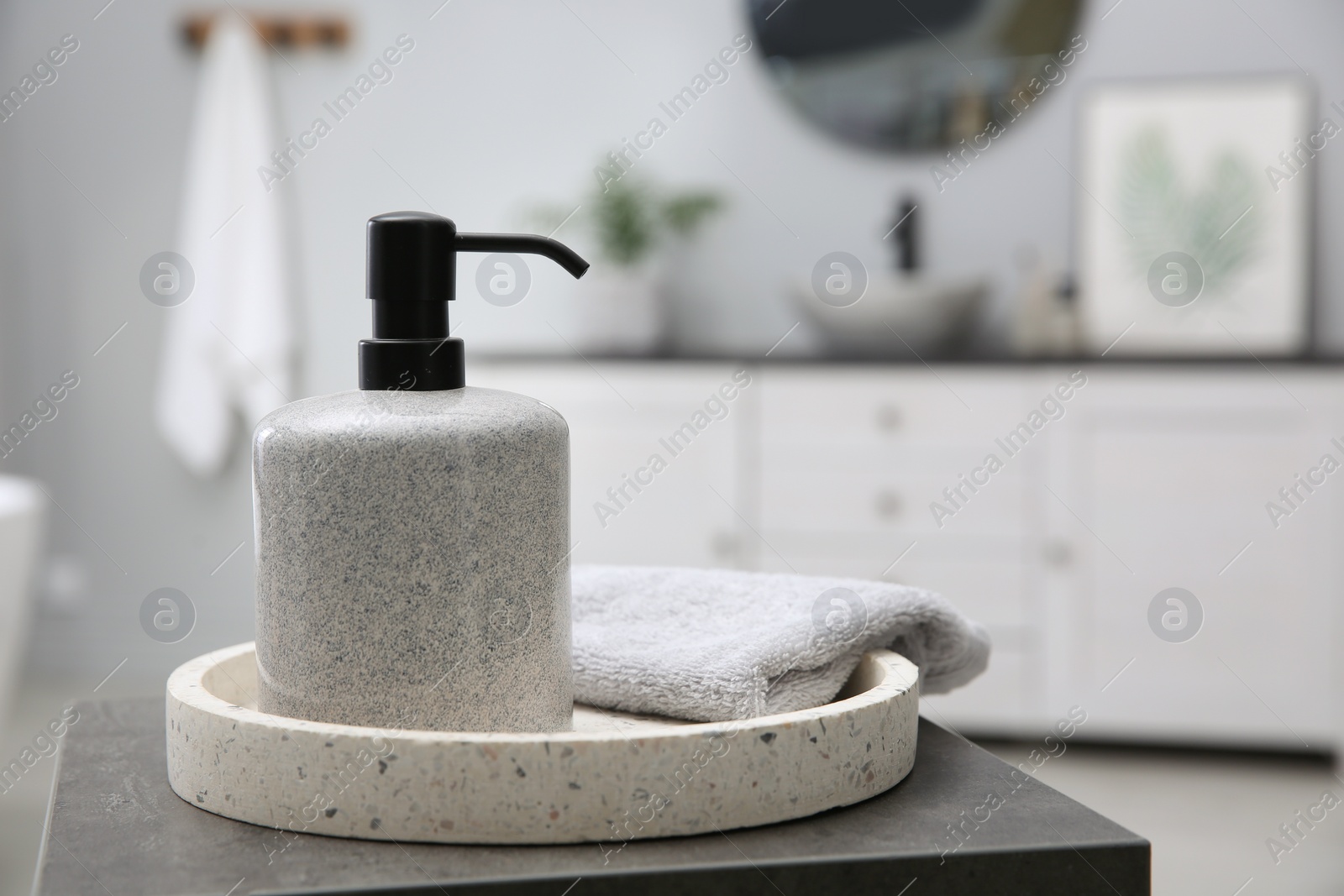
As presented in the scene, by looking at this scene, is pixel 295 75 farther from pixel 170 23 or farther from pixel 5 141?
pixel 5 141

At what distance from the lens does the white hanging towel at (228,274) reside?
9.16 ft

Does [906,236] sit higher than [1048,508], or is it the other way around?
[906,236]

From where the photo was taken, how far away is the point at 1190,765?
227 cm

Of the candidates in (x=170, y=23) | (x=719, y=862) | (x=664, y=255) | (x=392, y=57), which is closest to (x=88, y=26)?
(x=170, y=23)

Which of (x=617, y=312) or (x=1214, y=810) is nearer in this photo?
(x=1214, y=810)

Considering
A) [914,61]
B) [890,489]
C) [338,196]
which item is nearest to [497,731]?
[890,489]

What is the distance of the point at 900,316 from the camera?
8.00 ft

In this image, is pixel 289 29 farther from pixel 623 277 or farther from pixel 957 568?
pixel 957 568

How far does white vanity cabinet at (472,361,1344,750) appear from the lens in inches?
86.0

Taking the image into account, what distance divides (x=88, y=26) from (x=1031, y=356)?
7.99 feet

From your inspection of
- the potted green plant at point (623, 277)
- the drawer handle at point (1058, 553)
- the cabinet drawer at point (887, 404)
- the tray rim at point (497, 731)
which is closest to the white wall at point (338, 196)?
the potted green plant at point (623, 277)

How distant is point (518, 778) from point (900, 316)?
84.5 inches

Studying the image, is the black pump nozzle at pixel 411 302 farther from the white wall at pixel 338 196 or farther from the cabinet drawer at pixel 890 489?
the white wall at pixel 338 196

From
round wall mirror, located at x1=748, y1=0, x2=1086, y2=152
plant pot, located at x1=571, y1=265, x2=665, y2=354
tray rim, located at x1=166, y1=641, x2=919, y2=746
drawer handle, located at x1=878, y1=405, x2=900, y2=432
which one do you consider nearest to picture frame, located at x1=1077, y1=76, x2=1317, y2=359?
round wall mirror, located at x1=748, y1=0, x2=1086, y2=152
